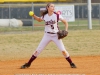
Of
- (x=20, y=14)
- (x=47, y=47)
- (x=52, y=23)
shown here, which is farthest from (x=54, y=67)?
(x=20, y=14)

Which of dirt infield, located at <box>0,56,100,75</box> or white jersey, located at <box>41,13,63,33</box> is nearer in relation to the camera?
dirt infield, located at <box>0,56,100,75</box>

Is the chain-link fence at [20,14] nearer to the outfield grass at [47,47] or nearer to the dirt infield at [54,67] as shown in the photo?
the outfield grass at [47,47]

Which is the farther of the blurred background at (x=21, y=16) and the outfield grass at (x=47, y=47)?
the blurred background at (x=21, y=16)

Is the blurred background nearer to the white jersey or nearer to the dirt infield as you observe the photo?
the dirt infield

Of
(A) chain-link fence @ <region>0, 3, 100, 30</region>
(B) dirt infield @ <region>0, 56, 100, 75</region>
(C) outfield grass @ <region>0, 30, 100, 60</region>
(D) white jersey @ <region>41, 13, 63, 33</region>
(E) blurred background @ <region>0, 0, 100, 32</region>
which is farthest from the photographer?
(A) chain-link fence @ <region>0, 3, 100, 30</region>

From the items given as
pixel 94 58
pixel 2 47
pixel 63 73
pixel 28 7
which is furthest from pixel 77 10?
pixel 63 73

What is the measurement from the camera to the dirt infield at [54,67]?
1115cm

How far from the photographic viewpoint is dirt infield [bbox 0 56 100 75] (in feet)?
36.6

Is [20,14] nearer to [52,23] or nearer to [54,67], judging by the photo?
[54,67]

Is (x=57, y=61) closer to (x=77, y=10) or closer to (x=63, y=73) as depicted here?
(x=63, y=73)

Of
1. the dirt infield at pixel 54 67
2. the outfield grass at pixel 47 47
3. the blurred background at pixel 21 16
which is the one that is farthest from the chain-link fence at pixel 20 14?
the dirt infield at pixel 54 67

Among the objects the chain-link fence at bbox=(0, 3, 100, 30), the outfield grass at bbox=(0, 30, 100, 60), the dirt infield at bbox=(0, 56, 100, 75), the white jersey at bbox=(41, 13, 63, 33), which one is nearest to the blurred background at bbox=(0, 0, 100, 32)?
the chain-link fence at bbox=(0, 3, 100, 30)

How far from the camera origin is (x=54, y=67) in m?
12.4

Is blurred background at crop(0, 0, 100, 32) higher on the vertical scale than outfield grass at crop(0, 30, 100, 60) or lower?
higher
